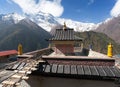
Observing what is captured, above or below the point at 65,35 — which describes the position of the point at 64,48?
below

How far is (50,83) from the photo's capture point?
1352cm

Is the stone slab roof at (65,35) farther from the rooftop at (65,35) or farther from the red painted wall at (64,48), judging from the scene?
the red painted wall at (64,48)

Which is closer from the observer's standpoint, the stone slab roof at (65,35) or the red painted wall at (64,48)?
the stone slab roof at (65,35)

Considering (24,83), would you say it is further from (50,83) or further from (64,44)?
(64,44)

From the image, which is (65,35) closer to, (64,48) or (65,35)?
(65,35)

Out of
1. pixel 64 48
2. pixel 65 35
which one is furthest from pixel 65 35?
pixel 64 48

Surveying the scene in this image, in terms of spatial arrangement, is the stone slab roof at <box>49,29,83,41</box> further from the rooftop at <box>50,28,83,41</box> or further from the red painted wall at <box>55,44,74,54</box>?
the red painted wall at <box>55,44,74,54</box>

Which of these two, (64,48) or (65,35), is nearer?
(64,48)

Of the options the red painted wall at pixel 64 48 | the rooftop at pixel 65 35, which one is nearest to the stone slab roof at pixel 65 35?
the rooftop at pixel 65 35

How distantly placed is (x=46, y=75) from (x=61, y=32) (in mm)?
9446

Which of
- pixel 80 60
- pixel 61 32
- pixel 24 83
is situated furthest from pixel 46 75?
pixel 61 32

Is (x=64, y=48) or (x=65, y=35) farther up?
(x=65, y=35)

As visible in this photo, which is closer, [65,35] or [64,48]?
[64,48]

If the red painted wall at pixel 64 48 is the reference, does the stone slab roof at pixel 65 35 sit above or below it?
above
